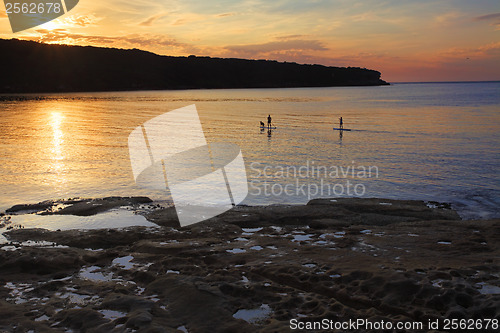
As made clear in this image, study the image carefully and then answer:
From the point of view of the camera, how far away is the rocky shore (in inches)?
322

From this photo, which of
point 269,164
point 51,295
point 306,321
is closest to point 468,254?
point 306,321

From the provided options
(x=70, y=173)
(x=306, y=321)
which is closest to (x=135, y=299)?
(x=306, y=321)

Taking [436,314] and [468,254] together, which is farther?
[468,254]

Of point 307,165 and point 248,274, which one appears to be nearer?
point 248,274

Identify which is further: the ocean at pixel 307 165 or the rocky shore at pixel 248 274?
the ocean at pixel 307 165

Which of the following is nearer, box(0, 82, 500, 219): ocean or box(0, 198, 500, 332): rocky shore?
box(0, 198, 500, 332): rocky shore

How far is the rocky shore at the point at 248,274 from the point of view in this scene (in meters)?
8.17

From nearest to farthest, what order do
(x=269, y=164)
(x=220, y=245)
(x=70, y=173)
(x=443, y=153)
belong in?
1. (x=220, y=245)
2. (x=70, y=173)
3. (x=269, y=164)
4. (x=443, y=153)

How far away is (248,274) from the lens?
1041 cm

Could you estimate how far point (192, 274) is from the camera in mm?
10523

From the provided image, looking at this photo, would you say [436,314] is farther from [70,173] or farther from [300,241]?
[70,173]

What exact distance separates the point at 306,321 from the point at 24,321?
18.9 ft

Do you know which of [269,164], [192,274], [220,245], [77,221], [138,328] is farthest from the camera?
[269,164]

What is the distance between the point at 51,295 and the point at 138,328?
10.1 feet
